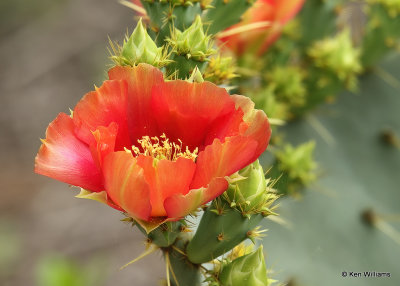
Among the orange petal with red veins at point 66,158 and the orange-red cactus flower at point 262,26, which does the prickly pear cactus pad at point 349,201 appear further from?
the orange petal with red veins at point 66,158

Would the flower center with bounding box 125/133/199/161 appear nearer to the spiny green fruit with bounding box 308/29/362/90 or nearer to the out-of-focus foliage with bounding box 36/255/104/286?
the spiny green fruit with bounding box 308/29/362/90

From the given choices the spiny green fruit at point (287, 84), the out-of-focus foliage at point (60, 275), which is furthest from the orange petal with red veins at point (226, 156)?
the out-of-focus foliage at point (60, 275)

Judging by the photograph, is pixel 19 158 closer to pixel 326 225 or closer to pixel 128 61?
pixel 326 225

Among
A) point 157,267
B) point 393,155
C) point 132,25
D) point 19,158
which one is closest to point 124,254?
point 157,267

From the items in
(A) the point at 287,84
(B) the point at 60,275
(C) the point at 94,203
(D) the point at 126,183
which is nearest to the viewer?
(D) the point at 126,183

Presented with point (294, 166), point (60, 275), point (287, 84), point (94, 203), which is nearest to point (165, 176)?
point (294, 166)

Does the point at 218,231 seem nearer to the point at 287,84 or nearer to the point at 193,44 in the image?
the point at 193,44
